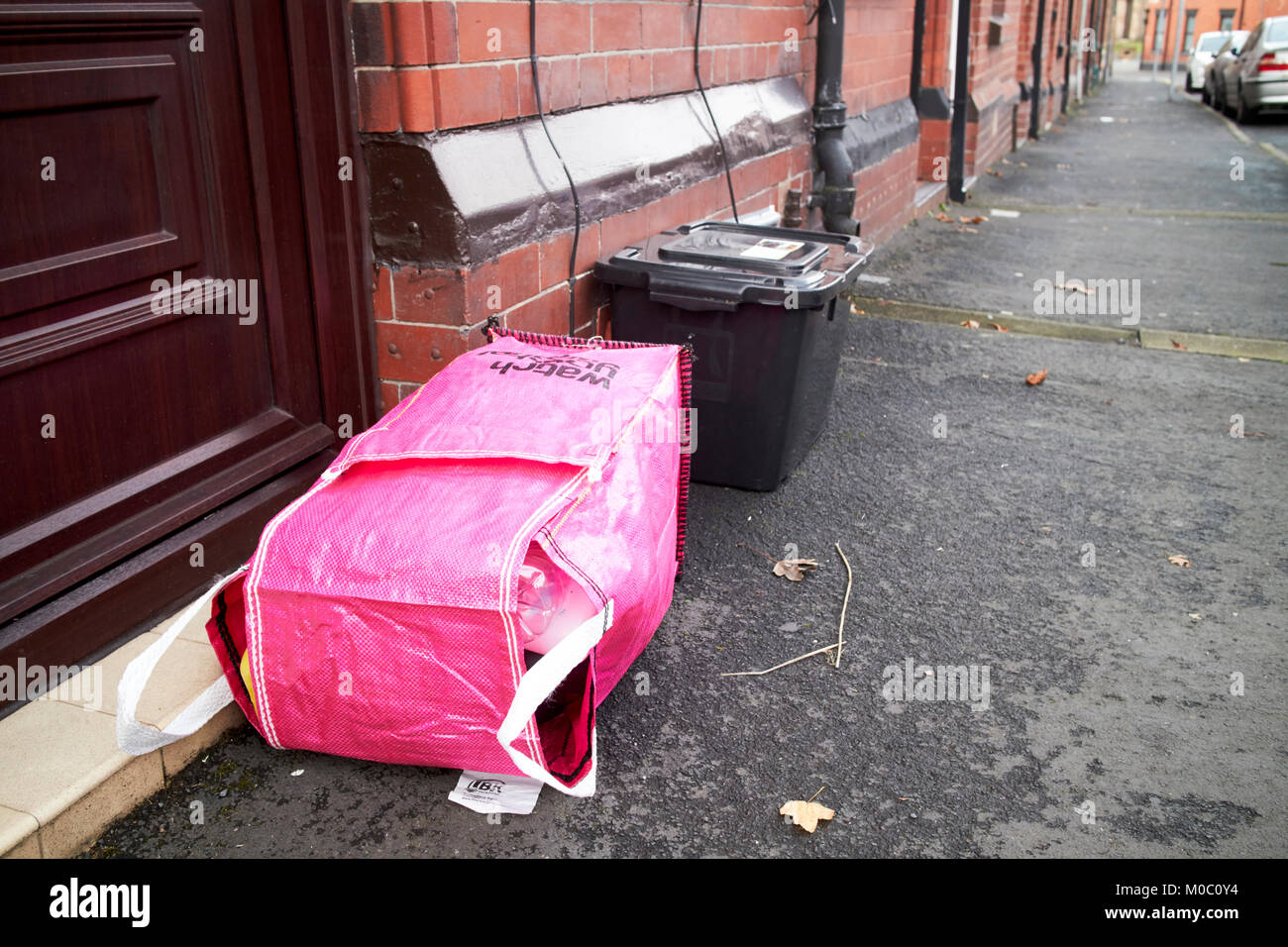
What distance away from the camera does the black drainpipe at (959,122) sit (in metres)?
9.85

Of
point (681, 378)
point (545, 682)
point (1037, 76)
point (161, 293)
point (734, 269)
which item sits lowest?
point (545, 682)

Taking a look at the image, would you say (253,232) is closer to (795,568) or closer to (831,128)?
(795,568)

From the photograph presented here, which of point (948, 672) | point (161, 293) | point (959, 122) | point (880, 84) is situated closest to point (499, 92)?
point (161, 293)

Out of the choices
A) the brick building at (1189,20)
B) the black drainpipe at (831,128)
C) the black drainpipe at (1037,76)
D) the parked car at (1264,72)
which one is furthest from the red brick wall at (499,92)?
the brick building at (1189,20)

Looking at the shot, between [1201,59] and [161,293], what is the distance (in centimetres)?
3291

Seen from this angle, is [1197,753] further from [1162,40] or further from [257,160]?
[1162,40]

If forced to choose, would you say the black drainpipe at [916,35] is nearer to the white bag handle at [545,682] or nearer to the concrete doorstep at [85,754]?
the white bag handle at [545,682]

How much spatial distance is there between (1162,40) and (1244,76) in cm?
3729

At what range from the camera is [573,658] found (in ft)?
6.54

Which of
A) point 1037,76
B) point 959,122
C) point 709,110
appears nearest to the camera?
point 709,110

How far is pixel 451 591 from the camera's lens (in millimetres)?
2014

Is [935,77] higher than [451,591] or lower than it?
higher
